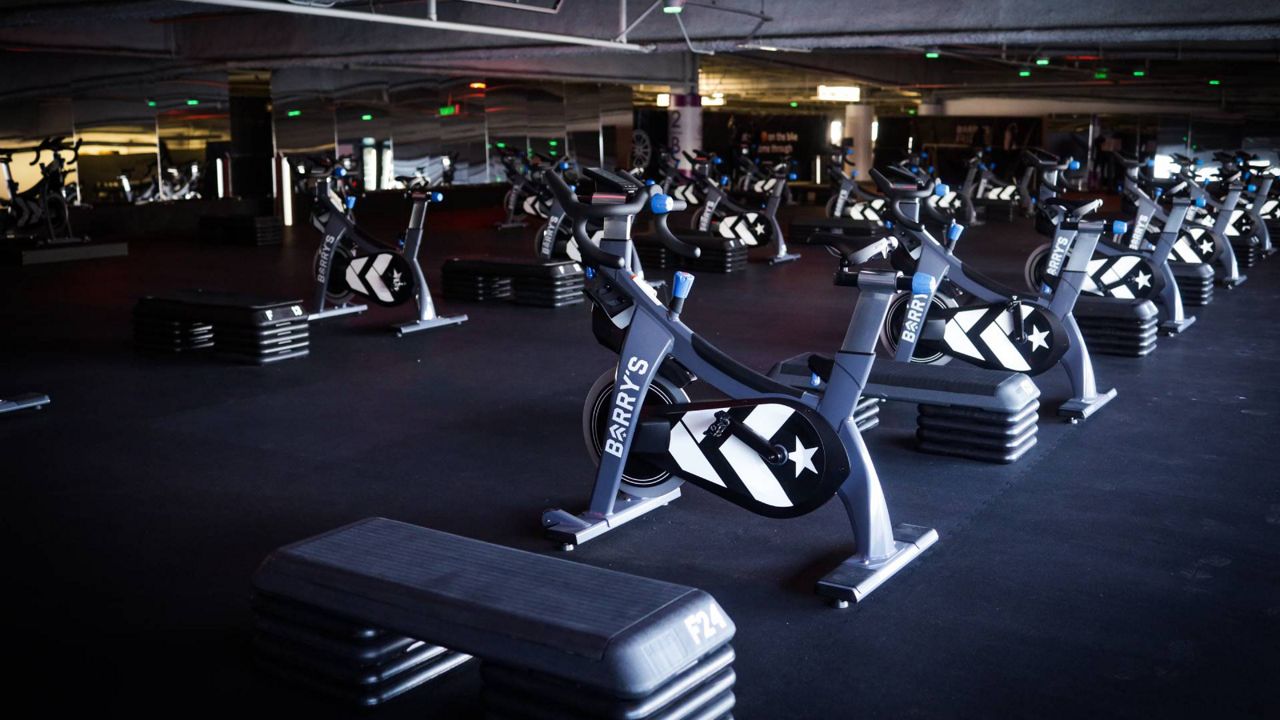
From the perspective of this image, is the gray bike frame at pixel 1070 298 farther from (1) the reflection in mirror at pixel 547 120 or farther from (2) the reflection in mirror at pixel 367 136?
(1) the reflection in mirror at pixel 547 120

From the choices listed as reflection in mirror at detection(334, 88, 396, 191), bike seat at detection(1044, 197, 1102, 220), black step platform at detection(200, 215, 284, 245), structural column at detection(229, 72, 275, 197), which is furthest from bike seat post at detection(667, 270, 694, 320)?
reflection in mirror at detection(334, 88, 396, 191)

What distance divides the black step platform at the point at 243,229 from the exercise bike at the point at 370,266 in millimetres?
5652

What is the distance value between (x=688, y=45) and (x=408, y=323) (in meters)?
4.99

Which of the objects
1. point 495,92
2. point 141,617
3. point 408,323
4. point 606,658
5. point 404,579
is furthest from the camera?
point 495,92

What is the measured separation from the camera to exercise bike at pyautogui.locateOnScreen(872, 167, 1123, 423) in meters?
5.78

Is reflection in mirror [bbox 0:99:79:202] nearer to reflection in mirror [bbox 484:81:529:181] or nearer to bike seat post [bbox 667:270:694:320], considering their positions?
reflection in mirror [bbox 484:81:529:181]

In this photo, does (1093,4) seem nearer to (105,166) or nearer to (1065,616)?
(1065,616)

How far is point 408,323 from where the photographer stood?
26.5ft

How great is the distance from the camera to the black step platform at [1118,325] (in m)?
7.08

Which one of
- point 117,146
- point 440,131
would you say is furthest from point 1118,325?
point 440,131

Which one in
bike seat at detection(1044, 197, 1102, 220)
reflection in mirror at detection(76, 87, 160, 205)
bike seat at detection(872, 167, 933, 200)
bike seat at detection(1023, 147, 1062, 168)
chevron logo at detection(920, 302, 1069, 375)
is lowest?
chevron logo at detection(920, 302, 1069, 375)

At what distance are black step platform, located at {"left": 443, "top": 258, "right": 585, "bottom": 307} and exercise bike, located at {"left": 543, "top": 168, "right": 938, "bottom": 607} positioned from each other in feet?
15.8

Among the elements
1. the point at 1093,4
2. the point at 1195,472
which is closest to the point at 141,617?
A: the point at 1195,472

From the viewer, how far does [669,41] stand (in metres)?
11.7
